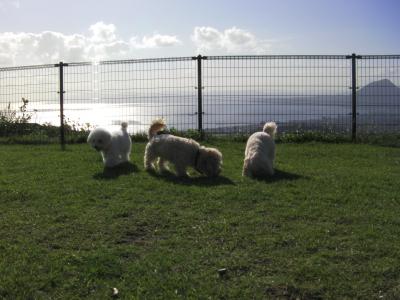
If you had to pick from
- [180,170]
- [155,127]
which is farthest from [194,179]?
[155,127]

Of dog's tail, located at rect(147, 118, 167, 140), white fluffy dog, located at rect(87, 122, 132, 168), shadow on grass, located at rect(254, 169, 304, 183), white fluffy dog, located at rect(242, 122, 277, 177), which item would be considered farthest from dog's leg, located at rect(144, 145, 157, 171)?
shadow on grass, located at rect(254, 169, 304, 183)

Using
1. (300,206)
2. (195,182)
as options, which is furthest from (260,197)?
(195,182)

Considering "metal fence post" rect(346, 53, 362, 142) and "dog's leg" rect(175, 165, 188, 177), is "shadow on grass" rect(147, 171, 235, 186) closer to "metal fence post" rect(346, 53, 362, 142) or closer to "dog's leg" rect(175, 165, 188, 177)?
"dog's leg" rect(175, 165, 188, 177)

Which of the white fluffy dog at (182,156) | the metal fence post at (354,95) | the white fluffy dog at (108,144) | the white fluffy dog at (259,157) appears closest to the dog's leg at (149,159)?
the white fluffy dog at (182,156)

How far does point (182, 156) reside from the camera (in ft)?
23.8

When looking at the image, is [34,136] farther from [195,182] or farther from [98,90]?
[195,182]

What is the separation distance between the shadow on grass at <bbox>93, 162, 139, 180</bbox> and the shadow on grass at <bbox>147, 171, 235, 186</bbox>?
42 centimetres

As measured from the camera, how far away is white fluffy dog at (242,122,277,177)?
6.97m

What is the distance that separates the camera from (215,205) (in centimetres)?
552

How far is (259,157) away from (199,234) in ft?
8.61

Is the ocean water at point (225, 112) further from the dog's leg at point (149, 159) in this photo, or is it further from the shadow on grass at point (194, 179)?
the shadow on grass at point (194, 179)

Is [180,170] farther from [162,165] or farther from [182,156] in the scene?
[162,165]

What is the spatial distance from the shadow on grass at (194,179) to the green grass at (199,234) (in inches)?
1.1

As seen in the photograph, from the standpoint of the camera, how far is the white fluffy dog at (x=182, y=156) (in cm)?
719
